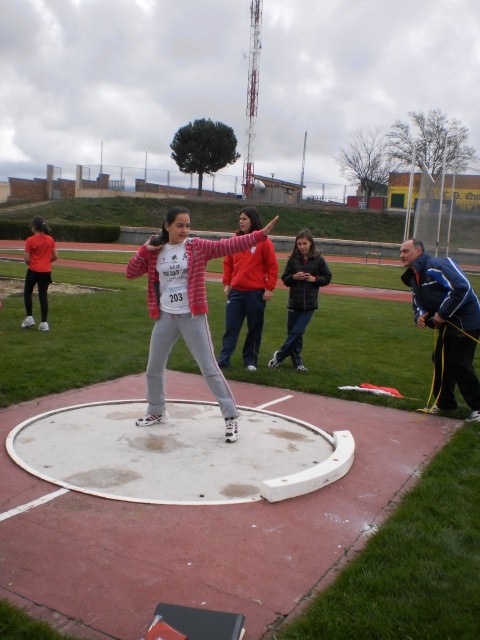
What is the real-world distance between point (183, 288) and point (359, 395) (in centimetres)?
282

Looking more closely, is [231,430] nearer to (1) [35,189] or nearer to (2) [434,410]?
(2) [434,410]

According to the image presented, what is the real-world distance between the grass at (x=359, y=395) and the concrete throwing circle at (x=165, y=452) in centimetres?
98

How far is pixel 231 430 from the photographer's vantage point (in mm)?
5621

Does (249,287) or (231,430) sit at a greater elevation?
(249,287)

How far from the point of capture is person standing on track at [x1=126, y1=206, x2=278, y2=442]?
553cm

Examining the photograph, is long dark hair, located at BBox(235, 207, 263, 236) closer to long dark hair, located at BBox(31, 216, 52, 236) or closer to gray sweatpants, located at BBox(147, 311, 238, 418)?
gray sweatpants, located at BBox(147, 311, 238, 418)

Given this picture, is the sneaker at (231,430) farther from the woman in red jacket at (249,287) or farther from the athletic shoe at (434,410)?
the woman in red jacket at (249,287)

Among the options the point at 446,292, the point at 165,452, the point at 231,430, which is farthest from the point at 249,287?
the point at 165,452

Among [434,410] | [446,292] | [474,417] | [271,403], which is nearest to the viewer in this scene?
[446,292]

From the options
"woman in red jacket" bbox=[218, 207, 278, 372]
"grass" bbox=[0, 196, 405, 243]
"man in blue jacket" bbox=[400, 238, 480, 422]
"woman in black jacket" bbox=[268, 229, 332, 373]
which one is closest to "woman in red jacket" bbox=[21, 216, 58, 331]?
"woman in red jacket" bbox=[218, 207, 278, 372]

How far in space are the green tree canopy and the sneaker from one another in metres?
60.6

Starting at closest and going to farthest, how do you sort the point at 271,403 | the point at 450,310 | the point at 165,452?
the point at 165,452, the point at 450,310, the point at 271,403

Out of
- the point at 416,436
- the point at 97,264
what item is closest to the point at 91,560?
the point at 416,436

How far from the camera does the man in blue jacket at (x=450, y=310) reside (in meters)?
6.38
